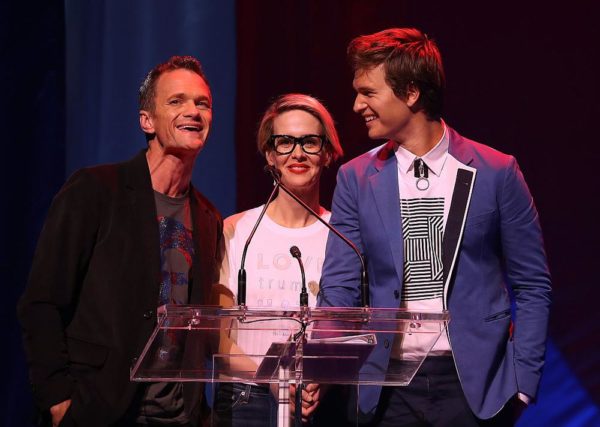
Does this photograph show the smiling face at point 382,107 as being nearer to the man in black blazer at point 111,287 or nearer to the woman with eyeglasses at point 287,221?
the woman with eyeglasses at point 287,221

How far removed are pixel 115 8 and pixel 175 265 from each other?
1534 millimetres

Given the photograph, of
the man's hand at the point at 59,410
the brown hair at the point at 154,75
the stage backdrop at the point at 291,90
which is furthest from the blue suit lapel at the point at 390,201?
the stage backdrop at the point at 291,90

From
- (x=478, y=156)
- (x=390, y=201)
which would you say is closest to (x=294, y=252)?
(x=390, y=201)

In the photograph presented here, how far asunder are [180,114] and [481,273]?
118 cm

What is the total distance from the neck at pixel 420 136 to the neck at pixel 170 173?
746 millimetres

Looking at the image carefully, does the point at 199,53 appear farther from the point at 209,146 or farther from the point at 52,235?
the point at 52,235

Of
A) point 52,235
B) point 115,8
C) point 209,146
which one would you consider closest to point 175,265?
point 52,235

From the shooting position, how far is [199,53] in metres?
4.29

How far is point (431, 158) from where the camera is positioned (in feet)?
10.5

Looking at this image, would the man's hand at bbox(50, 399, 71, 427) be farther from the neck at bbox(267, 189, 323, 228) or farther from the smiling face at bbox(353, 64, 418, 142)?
the smiling face at bbox(353, 64, 418, 142)

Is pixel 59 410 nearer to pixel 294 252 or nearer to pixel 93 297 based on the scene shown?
pixel 93 297

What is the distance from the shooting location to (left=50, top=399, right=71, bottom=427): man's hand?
2.93 metres

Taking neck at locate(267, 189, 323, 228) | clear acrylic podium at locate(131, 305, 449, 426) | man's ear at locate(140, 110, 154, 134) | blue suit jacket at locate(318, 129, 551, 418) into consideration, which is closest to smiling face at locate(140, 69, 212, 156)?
man's ear at locate(140, 110, 154, 134)

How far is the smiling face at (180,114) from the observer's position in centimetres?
341
